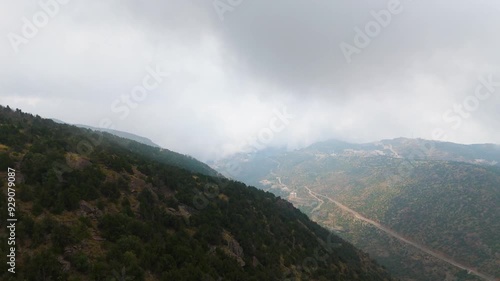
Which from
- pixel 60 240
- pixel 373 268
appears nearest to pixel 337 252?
pixel 373 268

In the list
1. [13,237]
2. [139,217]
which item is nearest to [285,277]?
[139,217]

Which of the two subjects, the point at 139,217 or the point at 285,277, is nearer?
the point at 139,217

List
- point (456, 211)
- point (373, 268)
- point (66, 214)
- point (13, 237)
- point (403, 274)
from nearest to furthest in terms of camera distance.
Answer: point (13, 237)
point (66, 214)
point (373, 268)
point (403, 274)
point (456, 211)

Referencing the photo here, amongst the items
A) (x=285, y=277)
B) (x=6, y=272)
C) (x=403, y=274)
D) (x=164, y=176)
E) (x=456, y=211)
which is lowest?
(x=403, y=274)

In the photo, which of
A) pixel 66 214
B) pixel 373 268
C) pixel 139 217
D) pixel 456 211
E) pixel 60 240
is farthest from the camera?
pixel 456 211

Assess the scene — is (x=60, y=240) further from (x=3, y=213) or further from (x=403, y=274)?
→ (x=403, y=274)

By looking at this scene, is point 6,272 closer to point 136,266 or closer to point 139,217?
point 136,266

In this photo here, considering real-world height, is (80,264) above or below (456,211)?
below
